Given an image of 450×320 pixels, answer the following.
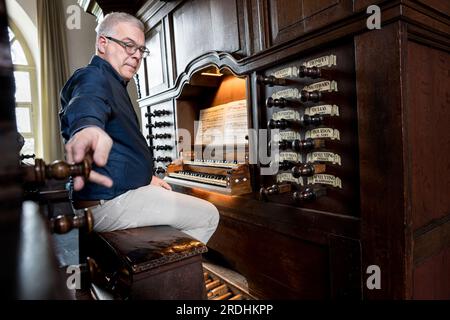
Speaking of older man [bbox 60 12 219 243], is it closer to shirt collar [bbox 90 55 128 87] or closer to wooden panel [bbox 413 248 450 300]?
shirt collar [bbox 90 55 128 87]

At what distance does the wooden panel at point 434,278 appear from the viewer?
1465 mm

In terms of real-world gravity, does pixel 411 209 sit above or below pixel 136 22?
below

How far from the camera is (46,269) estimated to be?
43 centimetres

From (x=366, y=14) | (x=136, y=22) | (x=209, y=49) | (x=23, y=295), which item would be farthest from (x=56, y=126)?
(x=23, y=295)

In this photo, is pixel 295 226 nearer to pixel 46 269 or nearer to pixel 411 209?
pixel 411 209

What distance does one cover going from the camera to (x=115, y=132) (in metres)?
1.46

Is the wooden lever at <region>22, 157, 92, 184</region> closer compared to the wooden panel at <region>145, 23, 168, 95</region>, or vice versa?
the wooden lever at <region>22, 157, 92, 184</region>

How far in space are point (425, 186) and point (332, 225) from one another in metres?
0.49

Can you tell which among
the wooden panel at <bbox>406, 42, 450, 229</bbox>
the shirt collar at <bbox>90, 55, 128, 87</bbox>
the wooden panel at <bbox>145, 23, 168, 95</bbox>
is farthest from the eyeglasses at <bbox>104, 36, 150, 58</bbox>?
the wooden panel at <bbox>145, 23, 168, 95</bbox>

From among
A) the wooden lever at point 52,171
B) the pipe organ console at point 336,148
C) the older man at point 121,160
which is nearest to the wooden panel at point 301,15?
the pipe organ console at point 336,148

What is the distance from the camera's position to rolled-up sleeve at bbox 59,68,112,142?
40.7 inches

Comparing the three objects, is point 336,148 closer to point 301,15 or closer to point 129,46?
point 301,15

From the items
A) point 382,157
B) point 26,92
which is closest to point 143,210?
point 382,157

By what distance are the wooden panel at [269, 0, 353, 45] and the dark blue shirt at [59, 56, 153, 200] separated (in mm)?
1006
